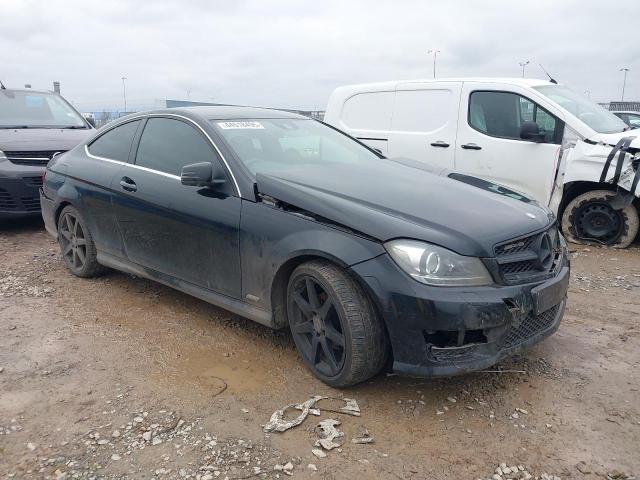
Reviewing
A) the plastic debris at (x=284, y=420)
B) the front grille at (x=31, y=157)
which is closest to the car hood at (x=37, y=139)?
the front grille at (x=31, y=157)

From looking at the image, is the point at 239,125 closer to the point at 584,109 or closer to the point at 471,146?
the point at 471,146

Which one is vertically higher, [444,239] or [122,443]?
[444,239]

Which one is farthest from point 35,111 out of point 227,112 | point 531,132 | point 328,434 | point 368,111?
point 328,434

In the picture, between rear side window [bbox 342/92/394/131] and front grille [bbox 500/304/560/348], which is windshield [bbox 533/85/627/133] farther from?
front grille [bbox 500/304/560/348]

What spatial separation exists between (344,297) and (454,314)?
0.56 metres

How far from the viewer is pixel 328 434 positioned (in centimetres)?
272

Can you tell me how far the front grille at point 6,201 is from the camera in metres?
6.55

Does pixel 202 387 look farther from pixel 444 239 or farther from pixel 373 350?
pixel 444 239

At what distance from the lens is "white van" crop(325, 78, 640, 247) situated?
6.01 m

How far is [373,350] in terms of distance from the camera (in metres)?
2.89

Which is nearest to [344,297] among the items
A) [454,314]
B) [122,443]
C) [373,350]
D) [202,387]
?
[373,350]

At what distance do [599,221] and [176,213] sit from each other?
4746mm

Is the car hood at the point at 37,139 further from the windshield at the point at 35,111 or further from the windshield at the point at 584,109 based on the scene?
the windshield at the point at 584,109

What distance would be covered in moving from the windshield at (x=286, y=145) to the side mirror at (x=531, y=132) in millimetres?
2460
